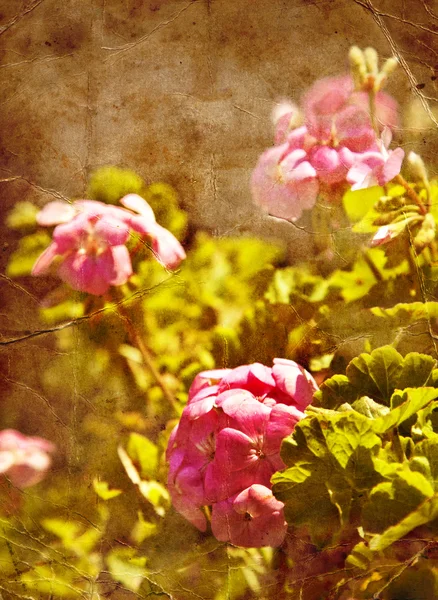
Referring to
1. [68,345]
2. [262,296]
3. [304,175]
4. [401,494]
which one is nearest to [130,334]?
[68,345]

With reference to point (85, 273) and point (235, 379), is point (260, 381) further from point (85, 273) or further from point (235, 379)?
point (85, 273)

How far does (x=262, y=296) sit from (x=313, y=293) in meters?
0.08

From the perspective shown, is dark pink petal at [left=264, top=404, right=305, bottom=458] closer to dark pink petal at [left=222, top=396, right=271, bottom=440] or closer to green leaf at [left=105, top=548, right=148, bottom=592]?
dark pink petal at [left=222, top=396, right=271, bottom=440]

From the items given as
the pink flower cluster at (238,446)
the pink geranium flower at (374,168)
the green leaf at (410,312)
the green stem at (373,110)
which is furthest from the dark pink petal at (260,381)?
the green stem at (373,110)

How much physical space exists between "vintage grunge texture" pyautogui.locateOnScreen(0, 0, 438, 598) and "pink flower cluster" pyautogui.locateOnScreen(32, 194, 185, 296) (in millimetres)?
37

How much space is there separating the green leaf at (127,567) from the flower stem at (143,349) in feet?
0.83

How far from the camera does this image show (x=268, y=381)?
108 centimetres

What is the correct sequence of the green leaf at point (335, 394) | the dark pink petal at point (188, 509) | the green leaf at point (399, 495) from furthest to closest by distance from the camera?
the dark pink petal at point (188, 509)
the green leaf at point (335, 394)
the green leaf at point (399, 495)

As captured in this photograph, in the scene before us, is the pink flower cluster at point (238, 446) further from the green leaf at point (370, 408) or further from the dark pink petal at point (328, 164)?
the dark pink petal at point (328, 164)

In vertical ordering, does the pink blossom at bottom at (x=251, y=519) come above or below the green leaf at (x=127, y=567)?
above

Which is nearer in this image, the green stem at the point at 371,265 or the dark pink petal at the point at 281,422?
the dark pink petal at the point at 281,422

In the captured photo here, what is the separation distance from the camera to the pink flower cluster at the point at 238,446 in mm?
1052

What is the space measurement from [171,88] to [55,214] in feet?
0.96

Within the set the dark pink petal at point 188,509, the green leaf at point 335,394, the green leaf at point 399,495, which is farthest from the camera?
the dark pink petal at point 188,509
